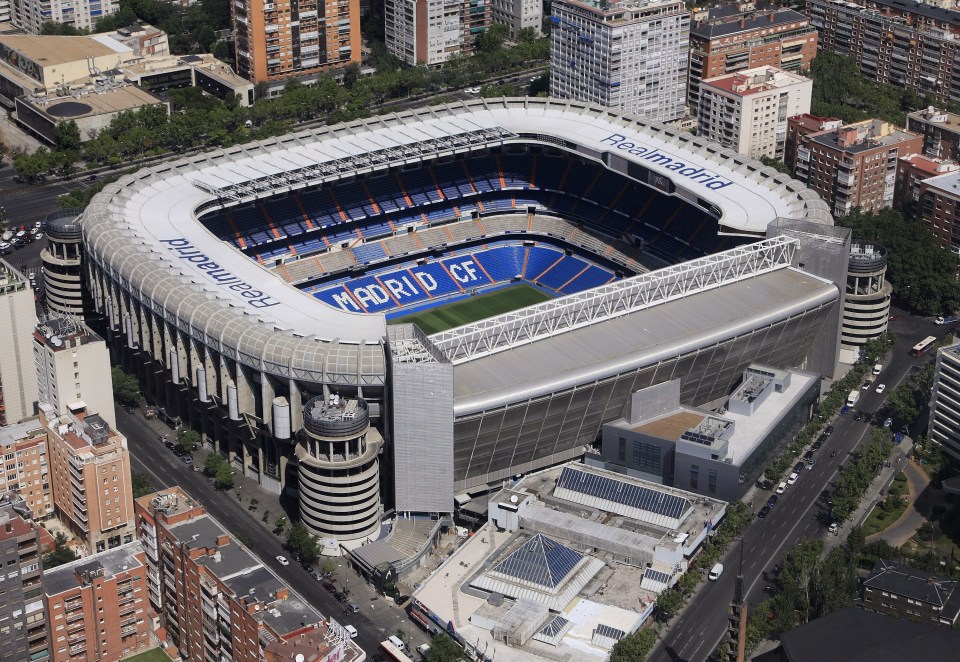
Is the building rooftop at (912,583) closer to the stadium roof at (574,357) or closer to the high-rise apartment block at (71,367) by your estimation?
the stadium roof at (574,357)

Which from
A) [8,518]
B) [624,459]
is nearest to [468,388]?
[624,459]

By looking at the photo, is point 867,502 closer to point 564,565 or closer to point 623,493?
point 623,493

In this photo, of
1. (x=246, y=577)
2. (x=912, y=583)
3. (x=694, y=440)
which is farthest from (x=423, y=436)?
(x=912, y=583)

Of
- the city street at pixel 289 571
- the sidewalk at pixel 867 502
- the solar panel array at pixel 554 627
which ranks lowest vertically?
the city street at pixel 289 571

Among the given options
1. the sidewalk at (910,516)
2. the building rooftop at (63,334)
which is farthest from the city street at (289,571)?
the sidewalk at (910,516)

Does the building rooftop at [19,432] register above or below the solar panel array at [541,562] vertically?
above

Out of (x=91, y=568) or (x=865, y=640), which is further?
(x=91, y=568)

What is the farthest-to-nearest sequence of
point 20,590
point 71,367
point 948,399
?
point 948,399 → point 71,367 → point 20,590
